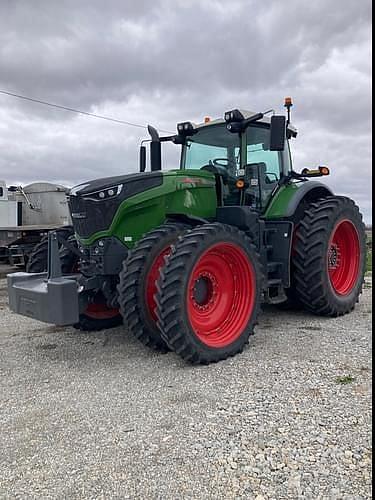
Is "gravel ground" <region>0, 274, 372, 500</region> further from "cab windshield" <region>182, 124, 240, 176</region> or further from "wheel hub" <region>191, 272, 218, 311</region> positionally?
"cab windshield" <region>182, 124, 240, 176</region>

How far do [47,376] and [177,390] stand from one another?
3.82 ft

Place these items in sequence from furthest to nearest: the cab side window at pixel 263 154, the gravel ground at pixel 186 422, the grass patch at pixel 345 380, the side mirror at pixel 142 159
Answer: the side mirror at pixel 142 159 < the cab side window at pixel 263 154 < the grass patch at pixel 345 380 < the gravel ground at pixel 186 422

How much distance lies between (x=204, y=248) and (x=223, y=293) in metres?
0.70

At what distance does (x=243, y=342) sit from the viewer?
14.3 ft

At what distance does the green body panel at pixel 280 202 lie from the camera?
546cm

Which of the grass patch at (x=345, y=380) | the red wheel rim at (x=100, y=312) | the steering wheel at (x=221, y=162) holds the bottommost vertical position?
the grass patch at (x=345, y=380)

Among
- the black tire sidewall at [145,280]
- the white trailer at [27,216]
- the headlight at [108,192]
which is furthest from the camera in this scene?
the white trailer at [27,216]

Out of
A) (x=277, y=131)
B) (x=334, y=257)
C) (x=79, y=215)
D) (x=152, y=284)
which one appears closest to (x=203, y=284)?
(x=152, y=284)

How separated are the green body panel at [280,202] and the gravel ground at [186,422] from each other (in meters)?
1.48

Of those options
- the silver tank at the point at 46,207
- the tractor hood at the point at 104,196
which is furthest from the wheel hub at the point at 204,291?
the silver tank at the point at 46,207

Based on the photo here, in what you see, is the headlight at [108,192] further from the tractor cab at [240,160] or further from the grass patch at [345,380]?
the grass patch at [345,380]

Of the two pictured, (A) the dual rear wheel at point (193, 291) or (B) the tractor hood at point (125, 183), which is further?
(B) the tractor hood at point (125, 183)

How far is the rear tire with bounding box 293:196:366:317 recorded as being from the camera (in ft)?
17.7

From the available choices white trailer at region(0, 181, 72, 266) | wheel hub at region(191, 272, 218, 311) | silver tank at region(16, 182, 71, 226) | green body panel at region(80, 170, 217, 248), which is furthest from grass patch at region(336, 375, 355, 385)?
silver tank at region(16, 182, 71, 226)
